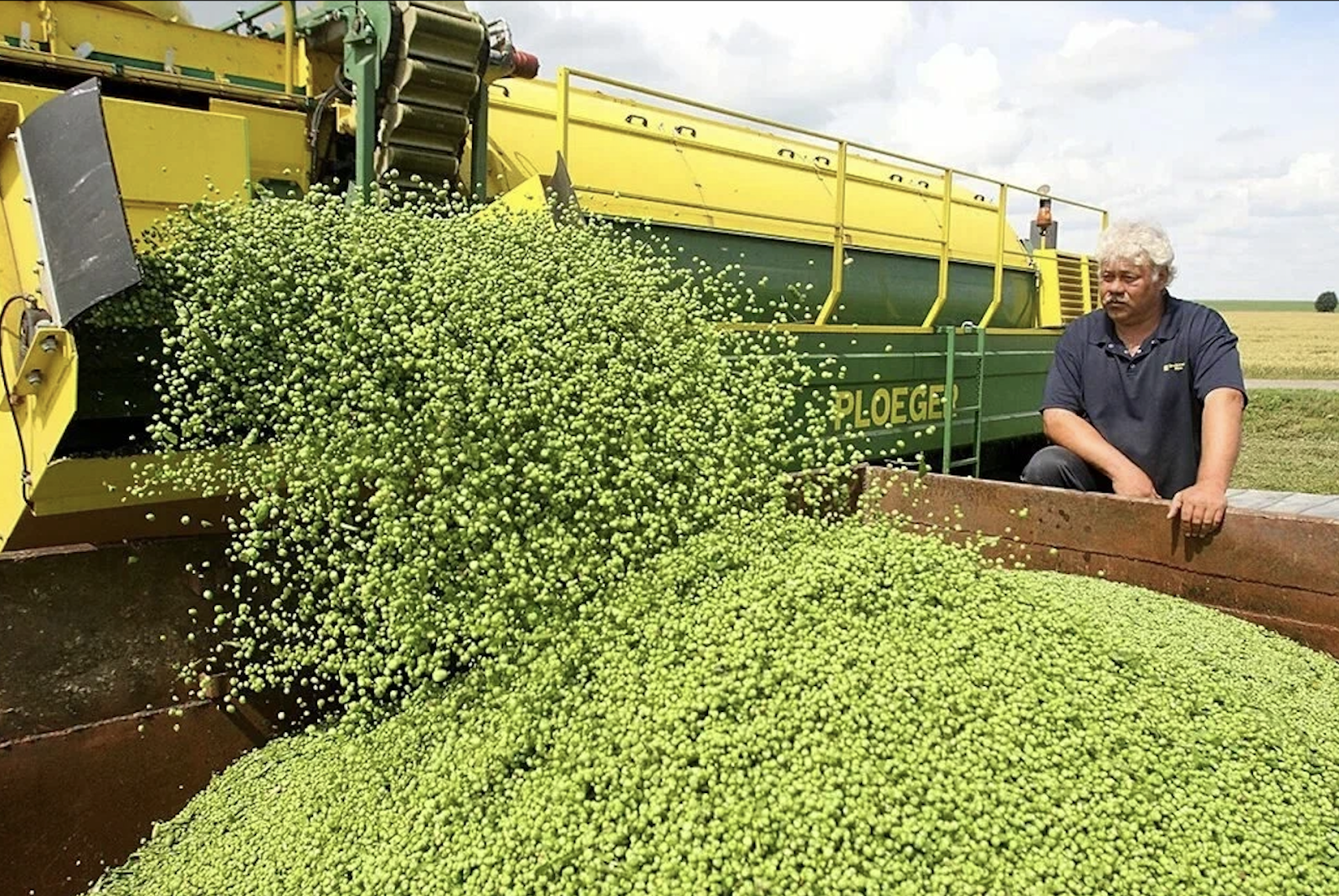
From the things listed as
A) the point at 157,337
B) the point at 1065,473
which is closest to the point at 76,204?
the point at 157,337

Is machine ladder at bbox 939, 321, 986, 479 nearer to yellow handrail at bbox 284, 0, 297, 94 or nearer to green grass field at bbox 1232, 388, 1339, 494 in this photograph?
yellow handrail at bbox 284, 0, 297, 94

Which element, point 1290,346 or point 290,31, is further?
point 1290,346

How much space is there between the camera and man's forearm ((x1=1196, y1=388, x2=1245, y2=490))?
321 cm

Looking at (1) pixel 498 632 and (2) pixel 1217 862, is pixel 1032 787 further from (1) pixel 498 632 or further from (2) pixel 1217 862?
(1) pixel 498 632

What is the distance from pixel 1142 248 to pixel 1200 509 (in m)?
1.09

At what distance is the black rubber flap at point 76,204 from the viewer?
229 cm

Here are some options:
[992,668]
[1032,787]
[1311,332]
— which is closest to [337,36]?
[992,668]

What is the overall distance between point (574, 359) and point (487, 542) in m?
0.55

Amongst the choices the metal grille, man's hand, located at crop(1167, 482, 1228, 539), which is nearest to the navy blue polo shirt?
man's hand, located at crop(1167, 482, 1228, 539)

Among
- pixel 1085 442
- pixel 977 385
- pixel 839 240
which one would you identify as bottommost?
pixel 1085 442

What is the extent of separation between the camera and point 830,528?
9.32ft

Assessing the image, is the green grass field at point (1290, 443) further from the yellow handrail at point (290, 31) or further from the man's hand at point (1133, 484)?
the yellow handrail at point (290, 31)

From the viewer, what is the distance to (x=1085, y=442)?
12.0ft

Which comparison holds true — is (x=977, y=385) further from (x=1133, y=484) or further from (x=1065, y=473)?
(x=1133, y=484)
